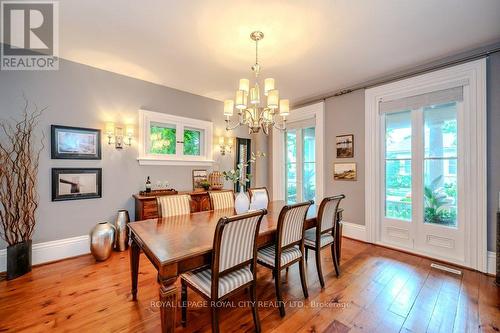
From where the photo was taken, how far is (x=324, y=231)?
2.37 m

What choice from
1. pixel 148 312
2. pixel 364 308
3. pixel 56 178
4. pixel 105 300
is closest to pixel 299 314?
pixel 364 308

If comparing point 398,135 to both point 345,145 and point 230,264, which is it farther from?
point 230,264

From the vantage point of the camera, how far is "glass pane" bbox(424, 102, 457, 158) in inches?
112

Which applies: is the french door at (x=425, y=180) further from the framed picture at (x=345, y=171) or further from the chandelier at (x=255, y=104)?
the chandelier at (x=255, y=104)

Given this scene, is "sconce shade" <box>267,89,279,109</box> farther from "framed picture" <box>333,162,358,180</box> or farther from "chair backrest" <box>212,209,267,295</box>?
"framed picture" <box>333,162,358,180</box>

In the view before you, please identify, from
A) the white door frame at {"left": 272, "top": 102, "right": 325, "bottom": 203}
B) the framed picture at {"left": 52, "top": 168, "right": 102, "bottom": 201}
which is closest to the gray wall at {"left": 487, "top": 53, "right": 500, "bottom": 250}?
the white door frame at {"left": 272, "top": 102, "right": 325, "bottom": 203}

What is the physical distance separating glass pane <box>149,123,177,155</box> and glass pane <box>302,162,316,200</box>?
2814 mm

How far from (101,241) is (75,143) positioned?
56.8 inches

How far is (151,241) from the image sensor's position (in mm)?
1573

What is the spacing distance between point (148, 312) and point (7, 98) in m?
3.09

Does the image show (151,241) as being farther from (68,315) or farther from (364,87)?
(364,87)

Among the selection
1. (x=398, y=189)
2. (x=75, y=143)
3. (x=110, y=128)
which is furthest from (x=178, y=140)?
(x=398, y=189)

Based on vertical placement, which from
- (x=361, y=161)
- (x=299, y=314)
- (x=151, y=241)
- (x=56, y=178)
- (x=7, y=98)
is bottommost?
(x=299, y=314)

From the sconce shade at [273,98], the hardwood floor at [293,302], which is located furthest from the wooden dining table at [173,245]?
the sconce shade at [273,98]
